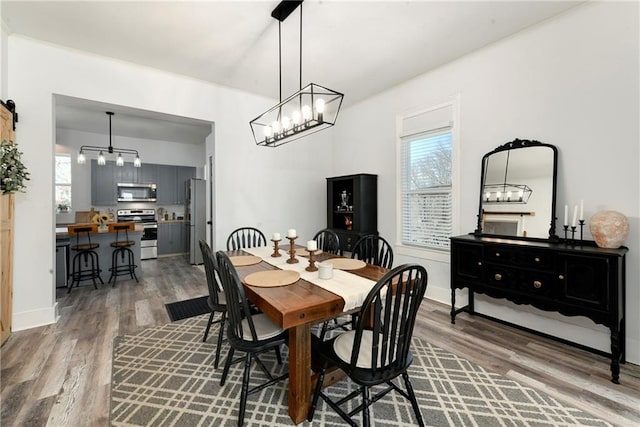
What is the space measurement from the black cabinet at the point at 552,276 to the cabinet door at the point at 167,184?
6656 millimetres

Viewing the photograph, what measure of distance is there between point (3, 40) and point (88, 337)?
3.00m

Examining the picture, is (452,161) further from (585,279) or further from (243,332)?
(243,332)

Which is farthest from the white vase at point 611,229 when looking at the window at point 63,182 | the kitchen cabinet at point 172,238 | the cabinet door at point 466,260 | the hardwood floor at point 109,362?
the window at point 63,182

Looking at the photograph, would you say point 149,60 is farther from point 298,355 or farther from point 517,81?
point 517,81

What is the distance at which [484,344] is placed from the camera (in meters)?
2.54

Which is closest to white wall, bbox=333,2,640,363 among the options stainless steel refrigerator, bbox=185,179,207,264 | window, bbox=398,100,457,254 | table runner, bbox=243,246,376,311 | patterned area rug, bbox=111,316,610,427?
window, bbox=398,100,457,254

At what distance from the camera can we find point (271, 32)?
2.76 metres

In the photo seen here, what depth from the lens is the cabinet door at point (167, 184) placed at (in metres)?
6.86

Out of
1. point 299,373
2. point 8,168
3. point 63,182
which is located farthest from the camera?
point 63,182

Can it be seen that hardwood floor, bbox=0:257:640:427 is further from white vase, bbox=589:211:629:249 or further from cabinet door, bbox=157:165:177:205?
cabinet door, bbox=157:165:177:205

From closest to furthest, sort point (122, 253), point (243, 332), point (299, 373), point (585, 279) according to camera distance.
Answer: point (299, 373) → point (243, 332) → point (585, 279) → point (122, 253)

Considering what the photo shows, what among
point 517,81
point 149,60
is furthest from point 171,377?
point 517,81

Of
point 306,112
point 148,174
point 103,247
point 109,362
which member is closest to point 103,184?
point 148,174

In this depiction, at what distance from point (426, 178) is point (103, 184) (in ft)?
22.2
